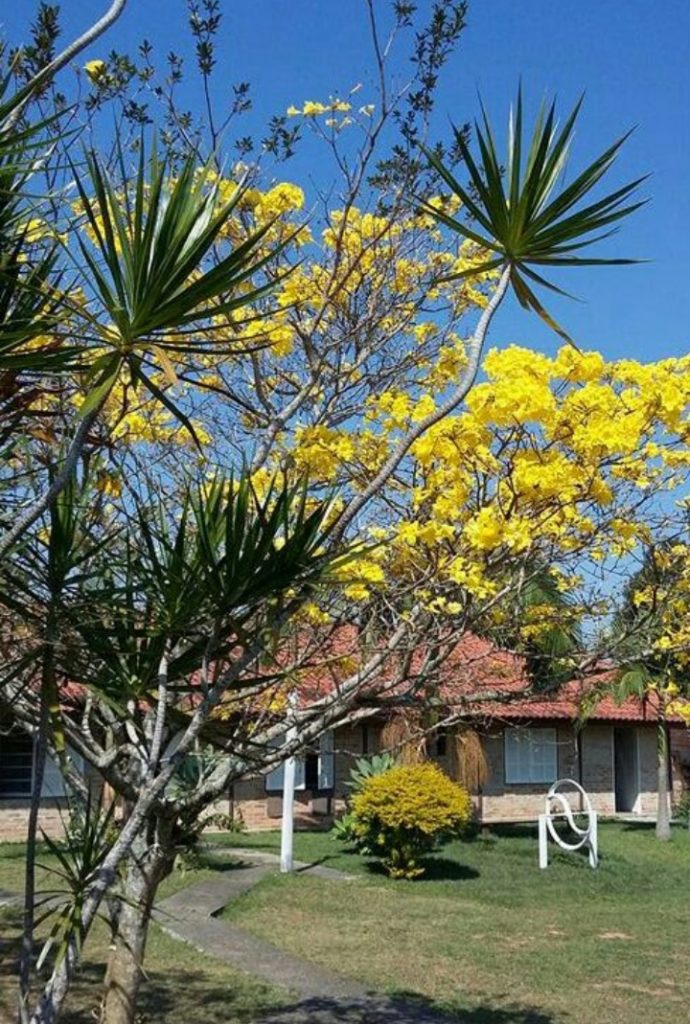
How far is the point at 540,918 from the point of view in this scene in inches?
521

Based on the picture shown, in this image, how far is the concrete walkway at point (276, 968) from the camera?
27.2 ft

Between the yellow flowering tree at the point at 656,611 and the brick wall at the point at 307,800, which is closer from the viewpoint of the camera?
the yellow flowering tree at the point at 656,611

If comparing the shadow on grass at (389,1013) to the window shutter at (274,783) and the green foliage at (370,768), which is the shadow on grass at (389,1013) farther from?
the window shutter at (274,783)

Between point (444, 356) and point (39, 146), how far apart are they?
3792mm

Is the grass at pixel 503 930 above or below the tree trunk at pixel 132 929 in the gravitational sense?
below

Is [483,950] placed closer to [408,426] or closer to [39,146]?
[408,426]

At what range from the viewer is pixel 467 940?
11602mm

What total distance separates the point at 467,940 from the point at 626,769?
17878 millimetres

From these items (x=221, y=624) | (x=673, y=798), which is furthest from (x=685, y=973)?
(x=673, y=798)

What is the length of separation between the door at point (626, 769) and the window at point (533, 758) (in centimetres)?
314

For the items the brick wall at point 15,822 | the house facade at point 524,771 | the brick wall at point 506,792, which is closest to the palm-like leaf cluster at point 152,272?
the house facade at point 524,771

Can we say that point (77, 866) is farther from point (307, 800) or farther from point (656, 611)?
point (307, 800)

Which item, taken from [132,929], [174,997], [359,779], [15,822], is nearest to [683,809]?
Answer: [359,779]

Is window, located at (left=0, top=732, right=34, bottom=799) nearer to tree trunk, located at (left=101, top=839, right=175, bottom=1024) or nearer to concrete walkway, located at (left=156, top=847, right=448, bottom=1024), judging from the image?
concrete walkway, located at (left=156, top=847, right=448, bottom=1024)
